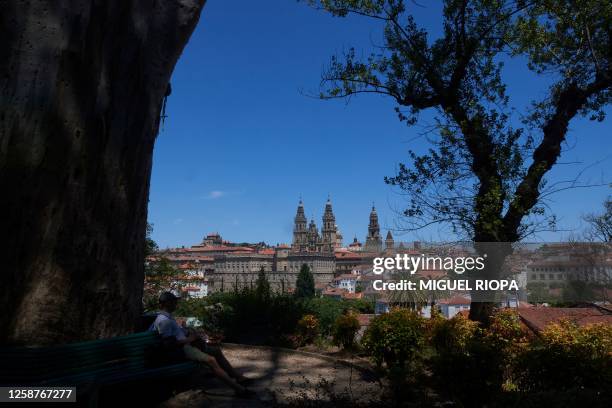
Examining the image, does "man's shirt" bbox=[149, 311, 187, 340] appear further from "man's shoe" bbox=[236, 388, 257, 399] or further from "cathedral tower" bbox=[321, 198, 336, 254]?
"cathedral tower" bbox=[321, 198, 336, 254]

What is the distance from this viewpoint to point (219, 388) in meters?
3.95

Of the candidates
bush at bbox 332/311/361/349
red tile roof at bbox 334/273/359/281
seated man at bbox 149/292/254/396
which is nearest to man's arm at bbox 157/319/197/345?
seated man at bbox 149/292/254/396

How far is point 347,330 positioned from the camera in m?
7.16

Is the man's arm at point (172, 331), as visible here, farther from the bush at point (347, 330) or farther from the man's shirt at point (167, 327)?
the bush at point (347, 330)

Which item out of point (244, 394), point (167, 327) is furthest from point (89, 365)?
point (244, 394)

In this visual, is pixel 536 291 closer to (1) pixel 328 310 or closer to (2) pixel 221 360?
(2) pixel 221 360

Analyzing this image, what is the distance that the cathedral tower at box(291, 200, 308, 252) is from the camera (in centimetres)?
11750

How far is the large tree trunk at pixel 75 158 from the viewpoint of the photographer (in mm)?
2848

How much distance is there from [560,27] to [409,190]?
10.6 ft

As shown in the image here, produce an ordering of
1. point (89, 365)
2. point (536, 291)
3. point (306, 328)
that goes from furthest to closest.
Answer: point (536, 291) < point (306, 328) < point (89, 365)

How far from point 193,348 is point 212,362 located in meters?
0.22

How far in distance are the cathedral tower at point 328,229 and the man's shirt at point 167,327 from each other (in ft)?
370

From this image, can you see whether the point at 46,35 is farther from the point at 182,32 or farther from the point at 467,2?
the point at 467,2

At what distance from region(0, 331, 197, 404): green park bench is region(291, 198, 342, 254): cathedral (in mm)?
110229
